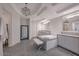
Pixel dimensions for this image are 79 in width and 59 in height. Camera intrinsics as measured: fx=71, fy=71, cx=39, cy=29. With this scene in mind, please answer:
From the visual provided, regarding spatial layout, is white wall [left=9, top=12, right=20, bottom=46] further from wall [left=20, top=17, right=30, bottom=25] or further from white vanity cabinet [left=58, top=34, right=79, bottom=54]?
white vanity cabinet [left=58, top=34, right=79, bottom=54]

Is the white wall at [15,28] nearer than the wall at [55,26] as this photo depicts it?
No

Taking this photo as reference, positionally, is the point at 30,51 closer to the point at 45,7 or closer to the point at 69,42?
the point at 69,42

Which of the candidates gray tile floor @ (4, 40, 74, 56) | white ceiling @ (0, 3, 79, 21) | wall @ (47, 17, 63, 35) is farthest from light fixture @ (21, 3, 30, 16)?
gray tile floor @ (4, 40, 74, 56)

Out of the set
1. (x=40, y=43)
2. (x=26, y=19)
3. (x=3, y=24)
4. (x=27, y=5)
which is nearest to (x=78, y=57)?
(x=40, y=43)

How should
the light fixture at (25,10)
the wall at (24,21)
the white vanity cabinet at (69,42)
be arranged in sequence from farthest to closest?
the wall at (24,21) → the light fixture at (25,10) → the white vanity cabinet at (69,42)

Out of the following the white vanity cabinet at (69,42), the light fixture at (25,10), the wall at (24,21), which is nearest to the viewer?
Result: the white vanity cabinet at (69,42)

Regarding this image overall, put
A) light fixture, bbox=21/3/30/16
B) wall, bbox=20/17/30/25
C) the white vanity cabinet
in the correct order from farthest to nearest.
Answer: wall, bbox=20/17/30/25 < light fixture, bbox=21/3/30/16 < the white vanity cabinet

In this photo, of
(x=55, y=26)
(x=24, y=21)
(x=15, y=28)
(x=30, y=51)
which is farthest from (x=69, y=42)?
(x=15, y=28)

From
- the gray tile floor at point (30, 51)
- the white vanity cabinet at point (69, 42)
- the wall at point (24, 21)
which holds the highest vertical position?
the wall at point (24, 21)

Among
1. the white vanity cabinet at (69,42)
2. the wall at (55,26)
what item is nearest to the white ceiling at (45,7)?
the wall at (55,26)

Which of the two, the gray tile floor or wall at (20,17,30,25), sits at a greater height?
wall at (20,17,30,25)

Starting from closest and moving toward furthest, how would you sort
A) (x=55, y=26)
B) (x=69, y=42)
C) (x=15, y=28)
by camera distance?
(x=69, y=42), (x=55, y=26), (x=15, y=28)

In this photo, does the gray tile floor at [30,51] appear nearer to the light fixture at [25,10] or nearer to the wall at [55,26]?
the wall at [55,26]

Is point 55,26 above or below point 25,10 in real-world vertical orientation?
below
